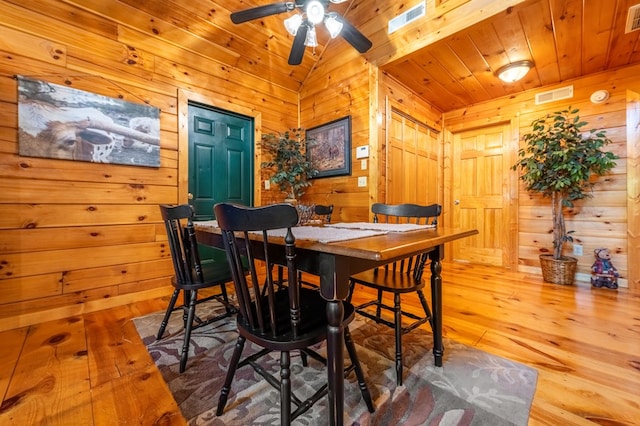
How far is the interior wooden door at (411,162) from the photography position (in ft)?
10.4

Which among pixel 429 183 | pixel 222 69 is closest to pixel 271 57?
→ pixel 222 69

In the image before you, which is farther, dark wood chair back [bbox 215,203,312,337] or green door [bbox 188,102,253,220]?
green door [bbox 188,102,253,220]

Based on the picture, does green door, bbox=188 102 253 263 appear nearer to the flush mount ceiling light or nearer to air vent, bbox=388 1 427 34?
air vent, bbox=388 1 427 34

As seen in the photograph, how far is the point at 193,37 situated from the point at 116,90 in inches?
38.1

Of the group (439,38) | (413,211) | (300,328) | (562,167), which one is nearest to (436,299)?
(413,211)

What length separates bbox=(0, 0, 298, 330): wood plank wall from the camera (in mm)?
1948

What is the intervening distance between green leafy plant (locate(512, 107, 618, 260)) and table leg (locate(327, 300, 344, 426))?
10.3 ft

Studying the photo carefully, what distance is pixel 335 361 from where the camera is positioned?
892 millimetres

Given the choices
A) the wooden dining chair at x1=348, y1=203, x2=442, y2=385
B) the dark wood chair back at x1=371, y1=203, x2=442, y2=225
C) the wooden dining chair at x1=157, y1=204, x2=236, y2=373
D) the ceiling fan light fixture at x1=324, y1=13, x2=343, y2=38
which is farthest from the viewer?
the ceiling fan light fixture at x1=324, y1=13, x2=343, y2=38

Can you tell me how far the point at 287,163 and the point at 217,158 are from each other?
0.82 m

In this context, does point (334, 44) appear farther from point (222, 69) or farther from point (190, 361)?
point (190, 361)

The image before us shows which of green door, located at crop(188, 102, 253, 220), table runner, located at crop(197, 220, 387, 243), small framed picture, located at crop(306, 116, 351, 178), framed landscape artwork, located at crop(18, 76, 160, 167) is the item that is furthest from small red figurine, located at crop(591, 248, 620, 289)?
framed landscape artwork, located at crop(18, 76, 160, 167)

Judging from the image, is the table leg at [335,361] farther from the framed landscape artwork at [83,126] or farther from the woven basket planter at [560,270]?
the woven basket planter at [560,270]

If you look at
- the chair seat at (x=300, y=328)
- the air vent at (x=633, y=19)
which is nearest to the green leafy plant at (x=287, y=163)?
the chair seat at (x=300, y=328)
